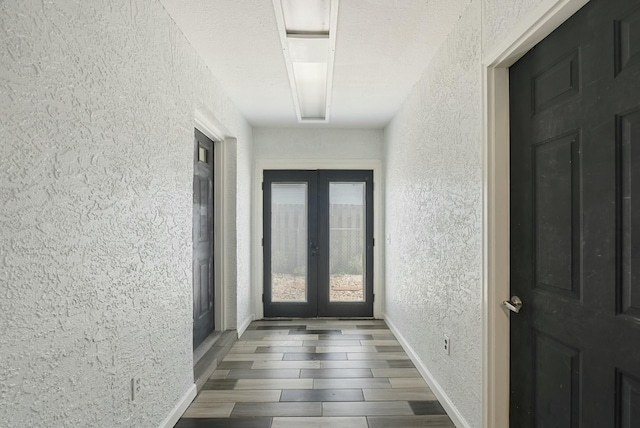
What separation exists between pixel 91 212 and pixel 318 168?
136 inches

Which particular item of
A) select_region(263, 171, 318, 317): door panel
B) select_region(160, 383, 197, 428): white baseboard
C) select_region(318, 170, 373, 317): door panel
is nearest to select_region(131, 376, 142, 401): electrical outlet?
select_region(160, 383, 197, 428): white baseboard

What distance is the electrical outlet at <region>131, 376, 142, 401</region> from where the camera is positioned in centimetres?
175

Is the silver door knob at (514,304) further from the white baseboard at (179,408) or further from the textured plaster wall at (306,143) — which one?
the textured plaster wall at (306,143)

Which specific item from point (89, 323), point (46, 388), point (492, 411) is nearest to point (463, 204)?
point (492, 411)

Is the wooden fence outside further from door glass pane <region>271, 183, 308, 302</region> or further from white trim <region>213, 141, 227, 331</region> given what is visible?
white trim <region>213, 141, 227, 331</region>

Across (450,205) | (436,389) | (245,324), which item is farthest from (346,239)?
(450,205)

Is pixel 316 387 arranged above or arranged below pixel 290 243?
below

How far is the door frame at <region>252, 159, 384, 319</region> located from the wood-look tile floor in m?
0.77

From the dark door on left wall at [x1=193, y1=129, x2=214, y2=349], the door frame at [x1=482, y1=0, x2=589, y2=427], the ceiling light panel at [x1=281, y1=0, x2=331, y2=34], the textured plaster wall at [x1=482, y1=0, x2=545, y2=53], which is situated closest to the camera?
the textured plaster wall at [x1=482, y1=0, x2=545, y2=53]

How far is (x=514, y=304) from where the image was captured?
1692 mm

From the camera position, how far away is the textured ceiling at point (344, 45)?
2.06 meters

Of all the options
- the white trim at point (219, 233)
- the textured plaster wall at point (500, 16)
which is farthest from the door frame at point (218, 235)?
the textured plaster wall at point (500, 16)

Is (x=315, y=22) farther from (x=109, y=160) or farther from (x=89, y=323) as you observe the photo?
(x=89, y=323)

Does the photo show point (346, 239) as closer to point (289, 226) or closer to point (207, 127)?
point (289, 226)
